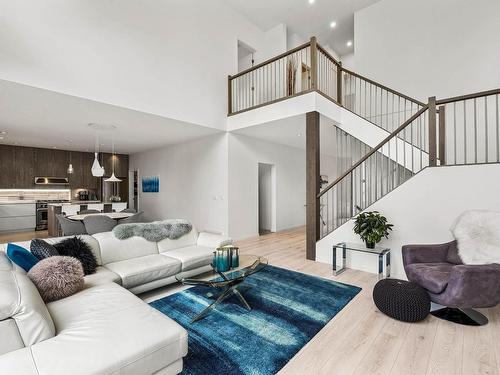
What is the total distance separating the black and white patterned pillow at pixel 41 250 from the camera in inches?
97.1

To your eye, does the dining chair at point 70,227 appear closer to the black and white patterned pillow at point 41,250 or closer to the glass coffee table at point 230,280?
the black and white patterned pillow at point 41,250

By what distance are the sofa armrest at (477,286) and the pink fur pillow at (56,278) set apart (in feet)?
11.1

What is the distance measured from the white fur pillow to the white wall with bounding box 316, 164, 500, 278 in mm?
526

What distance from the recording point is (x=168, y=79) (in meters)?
5.00

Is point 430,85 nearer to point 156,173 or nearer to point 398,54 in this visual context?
point 398,54

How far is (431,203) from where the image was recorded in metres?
3.51

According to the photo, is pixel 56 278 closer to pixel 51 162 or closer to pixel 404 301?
pixel 404 301

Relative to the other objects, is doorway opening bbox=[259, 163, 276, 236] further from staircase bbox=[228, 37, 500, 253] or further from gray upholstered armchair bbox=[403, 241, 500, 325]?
gray upholstered armchair bbox=[403, 241, 500, 325]

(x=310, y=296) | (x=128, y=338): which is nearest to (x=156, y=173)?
(x=310, y=296)

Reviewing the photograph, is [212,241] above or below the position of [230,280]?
above

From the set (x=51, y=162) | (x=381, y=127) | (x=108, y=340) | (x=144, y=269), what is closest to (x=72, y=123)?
(x=144, y=269)

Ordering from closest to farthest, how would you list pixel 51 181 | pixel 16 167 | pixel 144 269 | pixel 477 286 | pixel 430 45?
pixel 477 286 < pixel 144 269 < pixel 430 45 < pixel 16 167 < pixel 51 181

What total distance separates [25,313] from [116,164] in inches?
377

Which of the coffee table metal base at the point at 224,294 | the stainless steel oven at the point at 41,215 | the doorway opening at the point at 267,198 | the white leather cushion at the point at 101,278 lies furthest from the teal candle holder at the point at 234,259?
the stainless steel oven at the point at 41,215
